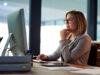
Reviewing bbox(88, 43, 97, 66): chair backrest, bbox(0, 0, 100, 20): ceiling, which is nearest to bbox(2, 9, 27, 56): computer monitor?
bbox(88, 43, 97, 66): chair backrest

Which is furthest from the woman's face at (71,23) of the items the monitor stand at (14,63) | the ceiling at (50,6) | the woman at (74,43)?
the ceiling at (50,6)

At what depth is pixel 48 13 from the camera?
371 centimetres

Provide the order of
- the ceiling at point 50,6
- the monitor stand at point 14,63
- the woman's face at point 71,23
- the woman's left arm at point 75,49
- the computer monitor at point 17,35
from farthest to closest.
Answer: the ceiling at point 50,6 < the woman's face at point 71,23 < the woman's left arm at point 75,49 < the computer monitor at point 17,35 < the monitor stand at point 14,63

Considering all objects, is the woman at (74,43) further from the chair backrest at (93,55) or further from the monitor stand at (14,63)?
the monitor stand at (14,63)

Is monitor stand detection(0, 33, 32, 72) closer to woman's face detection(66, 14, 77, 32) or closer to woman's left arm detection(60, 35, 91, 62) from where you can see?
woman's left arm detection(60, 35, 91, 62)

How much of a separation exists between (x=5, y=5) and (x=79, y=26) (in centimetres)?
147

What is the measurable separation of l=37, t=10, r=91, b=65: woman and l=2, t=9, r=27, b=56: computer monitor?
598mm

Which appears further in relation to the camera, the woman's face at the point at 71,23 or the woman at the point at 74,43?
the woman's face at the point at 71,23

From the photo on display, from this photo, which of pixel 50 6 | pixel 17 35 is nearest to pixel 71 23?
pixel 17 35

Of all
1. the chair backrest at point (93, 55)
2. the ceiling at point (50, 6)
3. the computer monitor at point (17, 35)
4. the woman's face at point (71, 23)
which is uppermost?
the ceiling at point (50, 6)

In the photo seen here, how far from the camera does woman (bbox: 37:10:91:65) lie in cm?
218

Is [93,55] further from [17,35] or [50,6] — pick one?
[50,6]

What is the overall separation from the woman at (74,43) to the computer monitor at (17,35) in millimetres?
598

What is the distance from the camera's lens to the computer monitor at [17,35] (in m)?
1.57
